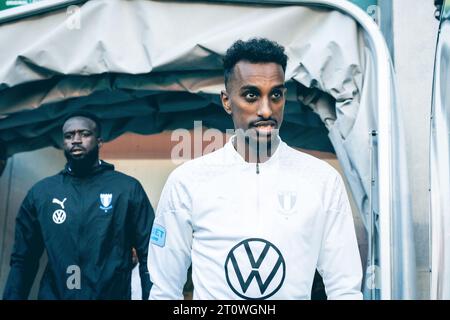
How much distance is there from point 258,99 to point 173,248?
27.3 inches

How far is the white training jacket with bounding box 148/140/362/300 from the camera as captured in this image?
288cm

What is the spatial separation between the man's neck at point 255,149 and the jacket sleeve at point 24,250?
1054 mm

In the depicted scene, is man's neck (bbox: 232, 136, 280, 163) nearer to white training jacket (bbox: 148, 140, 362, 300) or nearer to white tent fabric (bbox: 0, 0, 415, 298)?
white training jacket (bbox: 148, 140, 362, 300)

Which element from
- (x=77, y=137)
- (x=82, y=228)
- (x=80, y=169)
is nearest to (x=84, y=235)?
(x=82, y=228)

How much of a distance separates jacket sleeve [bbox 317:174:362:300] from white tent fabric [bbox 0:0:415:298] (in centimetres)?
9

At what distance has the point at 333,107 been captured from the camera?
3152mm

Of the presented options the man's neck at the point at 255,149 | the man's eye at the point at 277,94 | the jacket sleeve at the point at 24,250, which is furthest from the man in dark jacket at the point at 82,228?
the man's eye at the point at 277,94

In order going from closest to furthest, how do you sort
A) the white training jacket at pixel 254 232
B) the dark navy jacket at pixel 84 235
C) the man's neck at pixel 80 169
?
the white training jacket at pixel 254 232
the dark navy jacket at pixel 84 235
the man's neck at pixel 80 169

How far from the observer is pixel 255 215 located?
9.64 ft

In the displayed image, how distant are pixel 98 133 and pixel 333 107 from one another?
1.10 meters

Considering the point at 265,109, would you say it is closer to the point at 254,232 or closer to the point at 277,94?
the point at 277,94

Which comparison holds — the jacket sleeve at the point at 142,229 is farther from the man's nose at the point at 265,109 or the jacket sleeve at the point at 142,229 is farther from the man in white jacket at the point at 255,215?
the man's nose at the point at 265,109

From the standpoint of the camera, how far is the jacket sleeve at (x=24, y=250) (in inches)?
136

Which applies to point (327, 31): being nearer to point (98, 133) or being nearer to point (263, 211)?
point (263, 211)
